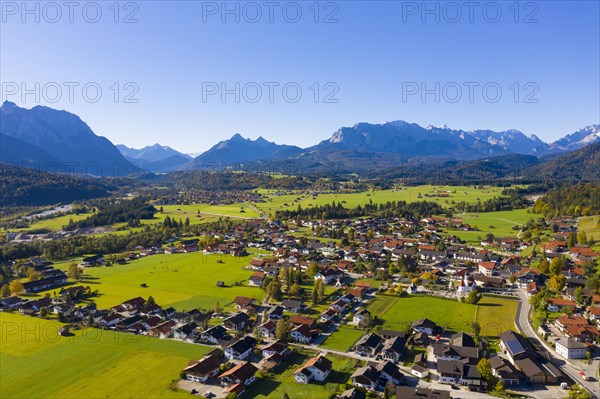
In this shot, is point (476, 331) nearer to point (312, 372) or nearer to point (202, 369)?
point (312, 372)

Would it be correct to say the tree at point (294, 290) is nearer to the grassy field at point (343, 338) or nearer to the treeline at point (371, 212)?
the grassy field at point (343, 338)

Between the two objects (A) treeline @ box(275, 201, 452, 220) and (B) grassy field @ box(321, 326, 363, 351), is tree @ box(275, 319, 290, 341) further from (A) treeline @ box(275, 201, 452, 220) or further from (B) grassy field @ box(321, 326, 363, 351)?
(A) treeline @ box(275, 201, 452, 220)

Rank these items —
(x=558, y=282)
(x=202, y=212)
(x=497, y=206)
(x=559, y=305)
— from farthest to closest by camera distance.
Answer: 1. (x=202, y=212)
2. (x=497, y=206)
3. (x=558, y=282)
4. (x=559, y=305)

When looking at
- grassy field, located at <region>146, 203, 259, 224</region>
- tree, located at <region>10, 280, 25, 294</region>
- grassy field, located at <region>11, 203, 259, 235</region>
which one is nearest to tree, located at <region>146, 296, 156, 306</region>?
tree, located at <region>10, 280, 25, 294</region>

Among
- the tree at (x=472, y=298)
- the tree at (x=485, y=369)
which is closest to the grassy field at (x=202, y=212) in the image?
the tree at (x=472, y=298)

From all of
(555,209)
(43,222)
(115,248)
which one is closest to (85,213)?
(43,222)

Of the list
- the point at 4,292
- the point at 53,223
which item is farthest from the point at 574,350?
the point at 53,223
